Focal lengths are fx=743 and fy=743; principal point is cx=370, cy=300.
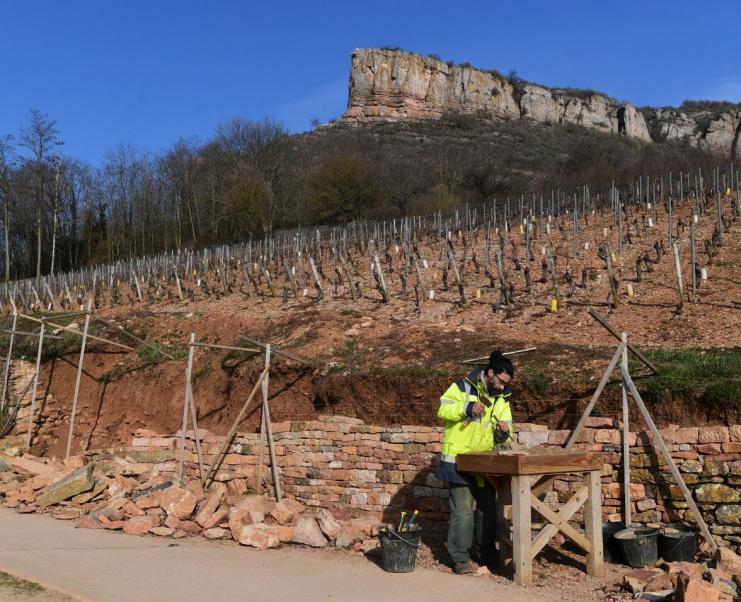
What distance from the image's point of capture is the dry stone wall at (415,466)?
293 inches

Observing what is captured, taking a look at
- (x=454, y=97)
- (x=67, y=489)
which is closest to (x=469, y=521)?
(x=67, y=489)

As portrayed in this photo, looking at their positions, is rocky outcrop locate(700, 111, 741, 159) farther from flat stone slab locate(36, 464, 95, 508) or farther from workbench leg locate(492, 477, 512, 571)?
workbench leg locate(492, 477, 512, 571)

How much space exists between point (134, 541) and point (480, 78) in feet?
289

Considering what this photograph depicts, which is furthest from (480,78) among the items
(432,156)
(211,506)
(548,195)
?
(211,506)

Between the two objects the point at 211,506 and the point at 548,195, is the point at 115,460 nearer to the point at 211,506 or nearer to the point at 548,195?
the point at 211,506

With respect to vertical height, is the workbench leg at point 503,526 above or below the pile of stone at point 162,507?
above

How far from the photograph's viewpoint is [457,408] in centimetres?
684

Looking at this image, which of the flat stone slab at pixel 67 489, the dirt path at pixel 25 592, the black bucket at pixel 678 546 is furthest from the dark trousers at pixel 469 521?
the flat stone slab at pixel 67 489

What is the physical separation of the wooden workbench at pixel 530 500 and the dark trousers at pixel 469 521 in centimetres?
11

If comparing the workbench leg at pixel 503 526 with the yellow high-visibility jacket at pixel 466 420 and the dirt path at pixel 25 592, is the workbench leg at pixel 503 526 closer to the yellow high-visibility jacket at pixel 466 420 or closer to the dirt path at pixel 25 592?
the yellow high-visibility jacket at pixel 466 420

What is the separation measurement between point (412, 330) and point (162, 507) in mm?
5602

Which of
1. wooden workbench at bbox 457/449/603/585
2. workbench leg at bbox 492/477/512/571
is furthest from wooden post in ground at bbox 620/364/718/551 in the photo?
workbench leg at bbox 492/477/512/571

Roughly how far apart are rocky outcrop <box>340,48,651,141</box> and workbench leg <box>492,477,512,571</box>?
73493 mm

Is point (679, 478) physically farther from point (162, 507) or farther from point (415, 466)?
point (162, 507)
